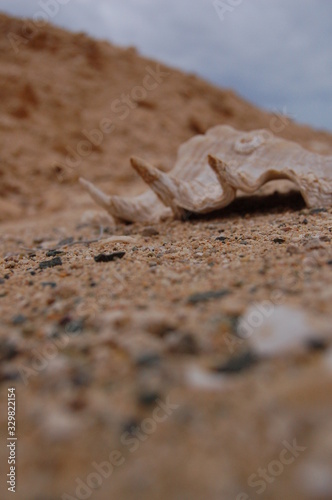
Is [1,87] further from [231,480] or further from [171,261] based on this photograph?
[231,480]

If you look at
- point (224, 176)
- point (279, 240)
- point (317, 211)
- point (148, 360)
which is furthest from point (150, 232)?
point (148, 360)

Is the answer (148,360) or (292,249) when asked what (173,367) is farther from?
(292,249)

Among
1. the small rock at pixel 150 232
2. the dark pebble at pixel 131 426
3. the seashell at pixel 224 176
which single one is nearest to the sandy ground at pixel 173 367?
the dark pebble at pixel 131 426

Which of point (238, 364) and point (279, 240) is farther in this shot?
point (279, 240)

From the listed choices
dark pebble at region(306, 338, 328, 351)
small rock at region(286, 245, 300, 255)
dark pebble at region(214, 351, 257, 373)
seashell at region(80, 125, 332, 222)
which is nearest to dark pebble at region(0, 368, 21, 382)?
dark pebble at region(214, 351, 257, 373)

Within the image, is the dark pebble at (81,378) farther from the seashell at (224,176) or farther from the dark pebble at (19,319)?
the seashell at (224,176)
